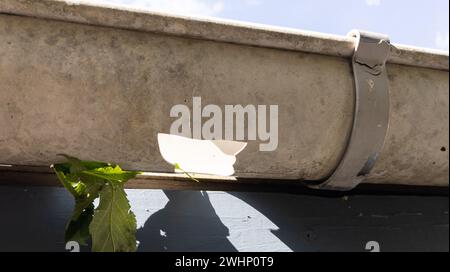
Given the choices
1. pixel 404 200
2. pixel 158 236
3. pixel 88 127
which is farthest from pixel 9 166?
pixel 404 200

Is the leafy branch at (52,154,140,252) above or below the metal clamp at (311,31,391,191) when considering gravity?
below

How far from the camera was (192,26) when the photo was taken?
3.74ft

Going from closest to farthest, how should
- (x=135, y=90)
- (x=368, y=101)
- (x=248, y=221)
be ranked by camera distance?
(x=135, y=90), (x=368, y=101), (x=248, y=221)

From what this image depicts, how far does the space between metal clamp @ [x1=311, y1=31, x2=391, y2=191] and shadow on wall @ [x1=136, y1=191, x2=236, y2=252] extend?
0.35m

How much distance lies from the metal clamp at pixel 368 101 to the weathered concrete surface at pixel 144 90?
27mm

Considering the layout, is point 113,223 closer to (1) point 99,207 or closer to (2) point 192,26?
(1) point 99,207

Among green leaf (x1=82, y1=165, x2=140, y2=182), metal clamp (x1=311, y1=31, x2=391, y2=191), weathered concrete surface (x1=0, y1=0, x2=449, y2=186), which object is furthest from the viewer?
metal clamp (x1=311, y1=31, x2=391, y2=191)

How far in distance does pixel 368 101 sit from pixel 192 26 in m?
0.46

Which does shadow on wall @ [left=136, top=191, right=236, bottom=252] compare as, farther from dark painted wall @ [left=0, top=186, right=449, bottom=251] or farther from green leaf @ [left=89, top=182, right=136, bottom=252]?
green leaf @ [left=89, top=182, right=136, bottom=252]

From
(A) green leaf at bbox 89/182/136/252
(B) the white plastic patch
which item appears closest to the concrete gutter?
(B) the white plastic patch

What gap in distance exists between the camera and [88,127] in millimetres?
1091

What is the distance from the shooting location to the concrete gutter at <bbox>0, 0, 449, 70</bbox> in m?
1.04

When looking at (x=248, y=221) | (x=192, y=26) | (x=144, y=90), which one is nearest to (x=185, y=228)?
(x=248, y=221)
